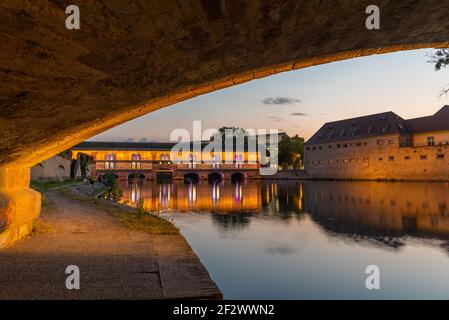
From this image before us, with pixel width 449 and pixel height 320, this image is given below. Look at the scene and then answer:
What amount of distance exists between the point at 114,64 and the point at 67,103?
36.0 inches

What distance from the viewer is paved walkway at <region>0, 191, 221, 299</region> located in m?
4.29

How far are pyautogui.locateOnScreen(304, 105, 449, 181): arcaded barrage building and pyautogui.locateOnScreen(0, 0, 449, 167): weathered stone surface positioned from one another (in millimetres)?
51449

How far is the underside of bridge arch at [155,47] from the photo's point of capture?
9.05 ft

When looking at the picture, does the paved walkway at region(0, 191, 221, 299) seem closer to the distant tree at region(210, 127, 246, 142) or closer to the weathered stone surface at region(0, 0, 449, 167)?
the weathered stone surface at region(0, 0, 449, 167)

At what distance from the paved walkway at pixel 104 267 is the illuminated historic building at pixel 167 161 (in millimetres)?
56905

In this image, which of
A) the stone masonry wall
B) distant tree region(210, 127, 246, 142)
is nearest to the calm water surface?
the stone masonry wall

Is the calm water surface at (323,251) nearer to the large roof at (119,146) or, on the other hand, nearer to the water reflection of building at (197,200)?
the water reflection of building at (197,200)

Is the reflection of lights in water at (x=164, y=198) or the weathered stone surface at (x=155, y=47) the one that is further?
the reflection of lights in water at (x=164, y=198)

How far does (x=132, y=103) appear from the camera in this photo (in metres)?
4.58

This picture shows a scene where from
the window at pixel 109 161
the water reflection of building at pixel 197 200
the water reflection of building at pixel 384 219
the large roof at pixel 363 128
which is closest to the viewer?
the water reflection of building at pixel 384 219

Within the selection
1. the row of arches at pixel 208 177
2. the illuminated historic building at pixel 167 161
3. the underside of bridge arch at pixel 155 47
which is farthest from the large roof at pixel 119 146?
the underside of bridge arch at pixel 155 47

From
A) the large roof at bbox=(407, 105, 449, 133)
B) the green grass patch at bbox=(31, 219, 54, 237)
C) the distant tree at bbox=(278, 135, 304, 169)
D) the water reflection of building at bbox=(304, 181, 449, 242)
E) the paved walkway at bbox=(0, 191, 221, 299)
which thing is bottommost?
the water reflection of building at bbox=(304, 181, 449, 242)
